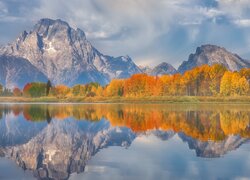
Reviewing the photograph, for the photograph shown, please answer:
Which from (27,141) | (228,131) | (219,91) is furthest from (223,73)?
(27,141)

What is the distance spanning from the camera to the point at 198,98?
532ft

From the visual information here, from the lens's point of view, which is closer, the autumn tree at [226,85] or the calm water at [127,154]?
the calm water at [127,154]

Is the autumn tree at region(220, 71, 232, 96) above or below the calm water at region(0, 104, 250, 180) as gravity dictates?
above

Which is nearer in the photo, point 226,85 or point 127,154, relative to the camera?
point 127,154

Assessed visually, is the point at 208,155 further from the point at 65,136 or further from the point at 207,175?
the point at 65,136

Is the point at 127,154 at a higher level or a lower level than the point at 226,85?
lower

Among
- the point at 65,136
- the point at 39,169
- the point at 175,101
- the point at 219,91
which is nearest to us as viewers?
the point at 39,169

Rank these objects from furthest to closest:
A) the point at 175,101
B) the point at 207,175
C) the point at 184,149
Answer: the point at 175,101 < the point at 184,149 < the point at 207,175

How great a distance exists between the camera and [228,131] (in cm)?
4184

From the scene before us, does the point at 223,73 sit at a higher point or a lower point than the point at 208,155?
higher

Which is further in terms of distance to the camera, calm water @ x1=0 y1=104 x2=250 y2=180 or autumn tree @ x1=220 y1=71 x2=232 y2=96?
autumn tree @ x1=220 y1=71 x2=232 y2=96

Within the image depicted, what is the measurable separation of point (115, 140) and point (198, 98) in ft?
425

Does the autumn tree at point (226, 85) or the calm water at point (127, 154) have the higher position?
the autumn tree at point (226, 85)

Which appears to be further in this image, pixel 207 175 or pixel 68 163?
pixel 68 163
